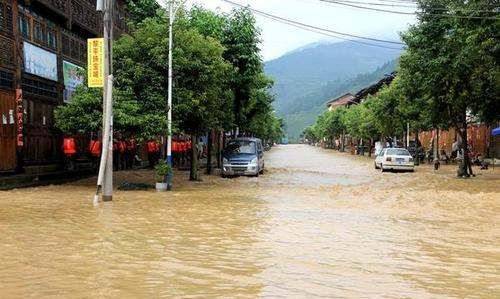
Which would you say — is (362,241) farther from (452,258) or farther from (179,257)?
(179,257)

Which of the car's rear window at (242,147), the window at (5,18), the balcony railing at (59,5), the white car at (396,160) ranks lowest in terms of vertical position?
the white car at (396,160)

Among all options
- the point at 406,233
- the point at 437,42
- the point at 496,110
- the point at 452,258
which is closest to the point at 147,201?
the point at 406,233

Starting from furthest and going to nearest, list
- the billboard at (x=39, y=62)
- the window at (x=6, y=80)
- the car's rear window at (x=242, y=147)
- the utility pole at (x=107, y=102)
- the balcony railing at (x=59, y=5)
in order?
1. the car's rear window at (x=242, y=147)
2. the balcony railing at (x=59, y=5)
3. the billboard at (x=39, y=62)
4. the window at (x=6, y=80)
5. the utility pole at (x=107, y=102)

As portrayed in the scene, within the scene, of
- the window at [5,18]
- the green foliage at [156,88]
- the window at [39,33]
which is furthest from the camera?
the window at [39,33]

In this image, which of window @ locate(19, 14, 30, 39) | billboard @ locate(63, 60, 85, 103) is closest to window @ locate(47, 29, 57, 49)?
billboard @ locate(63, 60, 85, 103)

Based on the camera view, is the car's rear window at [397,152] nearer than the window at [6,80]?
No

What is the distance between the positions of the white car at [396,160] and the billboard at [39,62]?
2022 cm

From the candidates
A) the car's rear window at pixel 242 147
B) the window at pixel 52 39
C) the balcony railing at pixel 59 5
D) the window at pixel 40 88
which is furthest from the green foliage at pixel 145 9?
the car's rear window at pixel 242 147

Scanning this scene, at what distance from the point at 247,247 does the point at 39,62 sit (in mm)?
17279

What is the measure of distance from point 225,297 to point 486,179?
81.4 feet

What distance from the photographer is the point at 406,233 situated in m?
11.5

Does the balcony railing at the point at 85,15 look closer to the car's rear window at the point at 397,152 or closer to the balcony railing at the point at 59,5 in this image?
the balcony railing at the point at 59,5

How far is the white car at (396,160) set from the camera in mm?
35734

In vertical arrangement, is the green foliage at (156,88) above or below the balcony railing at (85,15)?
below
